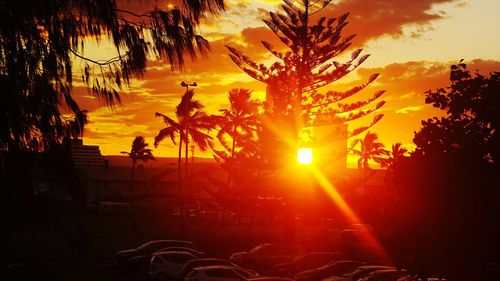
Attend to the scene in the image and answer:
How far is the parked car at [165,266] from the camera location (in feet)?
97.4

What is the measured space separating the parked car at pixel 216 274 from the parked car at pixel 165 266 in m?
3.80

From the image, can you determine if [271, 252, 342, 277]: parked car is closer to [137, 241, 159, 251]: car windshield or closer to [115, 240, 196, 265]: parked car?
[115, 240, 196, 265]: parked car

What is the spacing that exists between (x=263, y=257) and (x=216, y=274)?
9.30 metres

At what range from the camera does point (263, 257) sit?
34.6 meters

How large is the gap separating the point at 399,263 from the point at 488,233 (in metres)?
1.91

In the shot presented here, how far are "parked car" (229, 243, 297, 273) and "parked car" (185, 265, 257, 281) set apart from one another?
7732 mm

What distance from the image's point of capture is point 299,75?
45.3 m

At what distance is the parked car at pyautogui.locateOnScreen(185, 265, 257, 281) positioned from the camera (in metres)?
25.4

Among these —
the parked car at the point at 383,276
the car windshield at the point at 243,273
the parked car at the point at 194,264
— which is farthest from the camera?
the parked car at the point at 194,264

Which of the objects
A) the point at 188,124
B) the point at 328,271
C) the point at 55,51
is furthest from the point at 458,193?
the point at 188,124

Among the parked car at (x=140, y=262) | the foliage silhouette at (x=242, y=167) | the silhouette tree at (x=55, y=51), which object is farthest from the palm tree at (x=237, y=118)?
the silhouette tree at (x=55, y=51)

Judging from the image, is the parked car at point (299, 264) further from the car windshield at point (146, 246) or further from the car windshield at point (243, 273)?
the car windshield at point (146, 246)

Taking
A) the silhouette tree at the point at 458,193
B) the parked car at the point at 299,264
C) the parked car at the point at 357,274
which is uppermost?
the silhouette tree at the point at 458,193

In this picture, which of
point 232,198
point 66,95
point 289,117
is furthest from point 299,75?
point 66,95
